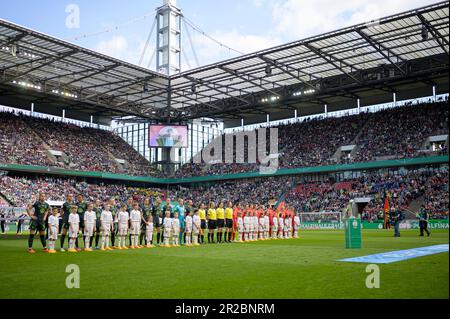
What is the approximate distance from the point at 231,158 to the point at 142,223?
40989 mm

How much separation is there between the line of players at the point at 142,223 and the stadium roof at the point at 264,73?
57.0 feet

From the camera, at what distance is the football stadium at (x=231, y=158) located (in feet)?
37.4

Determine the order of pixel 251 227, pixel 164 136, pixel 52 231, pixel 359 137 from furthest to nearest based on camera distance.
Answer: pixel 164 136, pixel 359 137, pixel 251 227, pixel 52 231

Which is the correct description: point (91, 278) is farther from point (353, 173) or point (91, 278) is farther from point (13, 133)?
point (13, 133)

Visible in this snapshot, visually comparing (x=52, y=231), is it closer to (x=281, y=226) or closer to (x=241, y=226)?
(x=241, y=226)

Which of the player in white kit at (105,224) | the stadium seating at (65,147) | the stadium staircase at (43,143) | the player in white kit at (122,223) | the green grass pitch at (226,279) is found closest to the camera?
the green grass pitch at (226,279)

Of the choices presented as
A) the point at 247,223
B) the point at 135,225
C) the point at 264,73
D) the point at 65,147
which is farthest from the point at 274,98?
the point at 135,225

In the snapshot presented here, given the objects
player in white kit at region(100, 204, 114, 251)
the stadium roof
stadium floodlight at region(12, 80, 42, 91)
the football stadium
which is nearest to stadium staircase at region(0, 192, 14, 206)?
the football stadium

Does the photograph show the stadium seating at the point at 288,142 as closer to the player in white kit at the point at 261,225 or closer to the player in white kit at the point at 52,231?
the player in white kit at the point at 261,225

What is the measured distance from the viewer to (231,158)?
5897cm

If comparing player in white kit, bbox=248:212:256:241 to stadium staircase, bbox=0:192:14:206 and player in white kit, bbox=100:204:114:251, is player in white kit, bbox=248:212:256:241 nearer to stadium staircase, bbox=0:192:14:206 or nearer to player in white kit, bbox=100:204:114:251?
player in white kit, bbox=100:204:114:251

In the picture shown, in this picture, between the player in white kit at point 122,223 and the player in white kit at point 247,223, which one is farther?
the player in white kit at point 247,223

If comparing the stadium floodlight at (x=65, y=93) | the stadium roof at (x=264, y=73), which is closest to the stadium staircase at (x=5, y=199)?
the stadium roof at (x=264, y=73)
